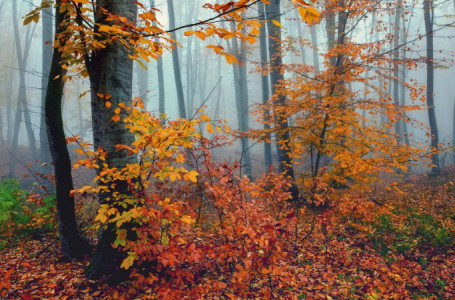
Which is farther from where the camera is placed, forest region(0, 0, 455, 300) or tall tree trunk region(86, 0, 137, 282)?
tall tree trunk region(86, 0, 137, 282)

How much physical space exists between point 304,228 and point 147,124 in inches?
197

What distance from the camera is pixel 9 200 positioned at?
16.9 feet

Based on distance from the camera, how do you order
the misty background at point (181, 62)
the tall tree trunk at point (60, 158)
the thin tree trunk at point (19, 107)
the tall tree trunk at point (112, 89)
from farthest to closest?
the thin tree trunk at point (19, 107) → the misty background at point (181, 62) → the tall tree trunk at point (60, 158) → the tall tree trunk at point (112, 89)

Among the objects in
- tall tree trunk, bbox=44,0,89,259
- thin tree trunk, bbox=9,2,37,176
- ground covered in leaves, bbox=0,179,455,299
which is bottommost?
ground covered in leaves, bbox=0,179,455,299

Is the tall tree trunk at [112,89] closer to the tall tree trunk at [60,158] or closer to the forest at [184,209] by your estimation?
the forest at [184,209]

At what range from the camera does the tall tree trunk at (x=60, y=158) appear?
3.42 meters

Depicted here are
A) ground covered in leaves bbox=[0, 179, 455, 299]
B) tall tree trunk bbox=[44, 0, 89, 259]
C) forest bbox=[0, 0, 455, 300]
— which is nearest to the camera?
forest bbox=[0, 0, 455, 300]

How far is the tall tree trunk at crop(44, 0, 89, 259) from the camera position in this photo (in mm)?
3416

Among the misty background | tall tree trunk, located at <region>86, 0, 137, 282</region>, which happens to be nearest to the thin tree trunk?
the misty background

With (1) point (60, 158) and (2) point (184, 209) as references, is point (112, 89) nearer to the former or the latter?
(1) point (60, 158)

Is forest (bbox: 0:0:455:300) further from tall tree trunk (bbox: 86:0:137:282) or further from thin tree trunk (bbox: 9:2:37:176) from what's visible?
thin tree trunk (bbox: 9:2:37:176)

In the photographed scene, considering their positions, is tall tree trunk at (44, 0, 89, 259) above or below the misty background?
below

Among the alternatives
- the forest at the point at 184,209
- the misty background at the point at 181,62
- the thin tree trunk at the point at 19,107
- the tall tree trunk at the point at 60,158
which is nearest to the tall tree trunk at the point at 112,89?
the forest at the point at 184,209

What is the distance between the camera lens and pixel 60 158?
139 inches
